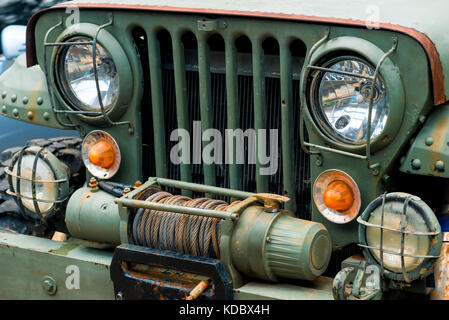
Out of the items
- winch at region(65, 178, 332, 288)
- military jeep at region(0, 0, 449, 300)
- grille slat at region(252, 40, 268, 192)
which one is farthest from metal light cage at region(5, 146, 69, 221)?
grille slat at region(252, 40, 268, 192)

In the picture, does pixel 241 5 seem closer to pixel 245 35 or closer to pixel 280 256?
pixel 245 35

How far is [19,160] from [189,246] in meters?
1.15

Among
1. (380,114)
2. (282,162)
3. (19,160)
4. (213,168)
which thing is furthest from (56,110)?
(380,114)

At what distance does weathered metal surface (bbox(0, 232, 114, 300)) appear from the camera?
4828 millimetres

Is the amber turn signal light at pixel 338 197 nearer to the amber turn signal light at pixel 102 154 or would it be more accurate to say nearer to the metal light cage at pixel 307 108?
the metal light cage at pixel 307 108

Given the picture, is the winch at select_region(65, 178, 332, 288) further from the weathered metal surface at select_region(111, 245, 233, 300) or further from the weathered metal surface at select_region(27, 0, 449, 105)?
the weathered metal surface at select_region(27, 0, 449, 105)

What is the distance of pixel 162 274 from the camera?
4535mm

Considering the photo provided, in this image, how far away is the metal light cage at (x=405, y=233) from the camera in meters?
4.06

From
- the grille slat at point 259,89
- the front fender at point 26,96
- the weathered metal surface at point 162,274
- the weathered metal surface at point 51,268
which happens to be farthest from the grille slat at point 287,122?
the front fender at point 26,96

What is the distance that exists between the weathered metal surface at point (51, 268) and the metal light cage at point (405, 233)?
1286mm

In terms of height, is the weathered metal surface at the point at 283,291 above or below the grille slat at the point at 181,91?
below

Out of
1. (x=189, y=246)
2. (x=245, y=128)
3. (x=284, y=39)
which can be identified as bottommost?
(x=189, y=246)

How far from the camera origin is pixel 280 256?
4336mm

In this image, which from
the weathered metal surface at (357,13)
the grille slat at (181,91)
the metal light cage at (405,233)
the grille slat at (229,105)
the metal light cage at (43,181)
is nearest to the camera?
the metal light cage at (405,233)
